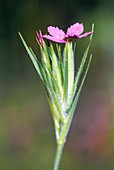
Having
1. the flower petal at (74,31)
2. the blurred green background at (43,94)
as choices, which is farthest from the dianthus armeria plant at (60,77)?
the blurred green background at (43,94)

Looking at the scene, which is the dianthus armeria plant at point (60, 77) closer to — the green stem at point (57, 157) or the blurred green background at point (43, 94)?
the green stem at point (57, 157)

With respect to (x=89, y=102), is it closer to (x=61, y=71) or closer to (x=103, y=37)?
(x=103, y=37)

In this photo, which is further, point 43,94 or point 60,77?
point 43,94

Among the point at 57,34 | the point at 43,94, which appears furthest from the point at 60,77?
the point at 43,94

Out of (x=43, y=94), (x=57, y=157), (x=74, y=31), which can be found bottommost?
(x=43, y=94)

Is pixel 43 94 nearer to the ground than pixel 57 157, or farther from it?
nearer to the ground

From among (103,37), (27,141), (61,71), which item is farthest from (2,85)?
(61,71)

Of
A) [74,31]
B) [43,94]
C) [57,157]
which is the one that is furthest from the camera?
[43,94]

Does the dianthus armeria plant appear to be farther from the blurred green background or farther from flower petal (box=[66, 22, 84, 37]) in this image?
the blurred green background

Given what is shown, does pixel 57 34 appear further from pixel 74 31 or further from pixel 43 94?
pixel 43 94
